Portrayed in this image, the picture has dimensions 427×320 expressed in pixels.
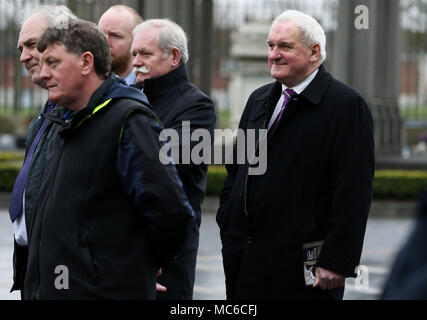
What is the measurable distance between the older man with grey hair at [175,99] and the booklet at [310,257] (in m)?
0.76

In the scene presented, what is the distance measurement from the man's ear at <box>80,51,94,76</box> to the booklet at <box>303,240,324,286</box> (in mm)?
1286

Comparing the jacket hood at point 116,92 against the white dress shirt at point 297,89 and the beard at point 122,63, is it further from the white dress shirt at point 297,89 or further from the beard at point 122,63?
the beard at point 122,63

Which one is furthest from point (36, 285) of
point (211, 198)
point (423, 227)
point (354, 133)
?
point (211, 198)

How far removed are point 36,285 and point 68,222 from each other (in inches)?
11.8

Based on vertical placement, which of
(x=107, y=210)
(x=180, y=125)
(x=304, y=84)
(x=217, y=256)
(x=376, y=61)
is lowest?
(x=217, y=256)

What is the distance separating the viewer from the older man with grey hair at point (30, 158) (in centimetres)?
389

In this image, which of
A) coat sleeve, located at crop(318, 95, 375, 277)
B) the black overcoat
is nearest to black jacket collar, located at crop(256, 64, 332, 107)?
the black overcoat

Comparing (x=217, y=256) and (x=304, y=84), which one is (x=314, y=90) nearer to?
(x=304, y=84)

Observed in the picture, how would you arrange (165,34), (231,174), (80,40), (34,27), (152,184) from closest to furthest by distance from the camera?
(152,184), (80,40), (34,27), (231,174), (165,34)

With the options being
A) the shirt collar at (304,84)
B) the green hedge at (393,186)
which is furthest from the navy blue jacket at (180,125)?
the green hedge at (393,186)

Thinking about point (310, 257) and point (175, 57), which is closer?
point (310, 257)

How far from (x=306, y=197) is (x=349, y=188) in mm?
196

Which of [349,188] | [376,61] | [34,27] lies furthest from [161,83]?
[376,61]

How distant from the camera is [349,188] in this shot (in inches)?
167
